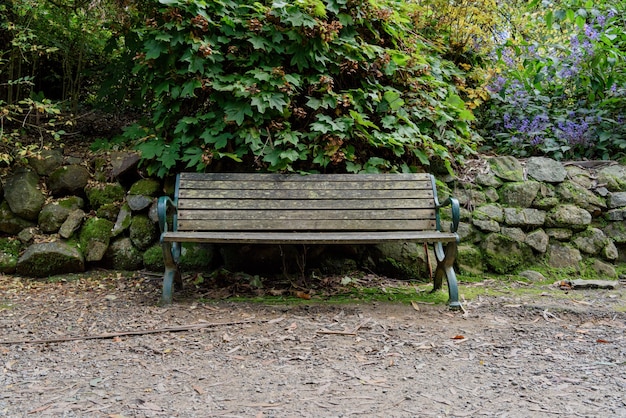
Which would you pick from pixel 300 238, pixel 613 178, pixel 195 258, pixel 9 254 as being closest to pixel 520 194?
pixel 613 178

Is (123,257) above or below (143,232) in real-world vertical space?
below

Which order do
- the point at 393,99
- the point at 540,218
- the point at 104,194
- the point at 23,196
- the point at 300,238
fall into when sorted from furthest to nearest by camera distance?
the point at 540,218
the point at 104,194
the point at 23,196
the point at 393,99
the point at 300,238

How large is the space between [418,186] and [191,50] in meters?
2.11

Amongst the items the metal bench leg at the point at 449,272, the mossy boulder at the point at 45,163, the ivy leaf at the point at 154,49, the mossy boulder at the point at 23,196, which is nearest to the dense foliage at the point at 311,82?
the ivy leaf at the point at 154,49

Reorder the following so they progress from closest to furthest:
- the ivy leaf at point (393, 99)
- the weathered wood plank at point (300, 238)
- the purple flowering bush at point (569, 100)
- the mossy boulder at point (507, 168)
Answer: the weathered wood plank at point (300, 238), the ivy leaf at point (393, 99), the mossy boulder at point (507, 168), the purple flowering bush at point (569, 100)

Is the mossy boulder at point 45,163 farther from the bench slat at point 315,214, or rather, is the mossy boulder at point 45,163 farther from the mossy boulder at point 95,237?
the bench slat at point 315,214

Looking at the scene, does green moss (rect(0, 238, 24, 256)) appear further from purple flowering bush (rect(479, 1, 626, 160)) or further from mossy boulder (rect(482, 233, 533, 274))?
purple flowering bush (rect(479, 1, 626, 160))

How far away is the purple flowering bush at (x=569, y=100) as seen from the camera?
18.0 ft

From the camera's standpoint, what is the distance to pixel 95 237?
4.56m

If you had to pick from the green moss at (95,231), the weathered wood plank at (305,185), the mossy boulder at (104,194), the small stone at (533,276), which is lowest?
the small stone at (533,276)

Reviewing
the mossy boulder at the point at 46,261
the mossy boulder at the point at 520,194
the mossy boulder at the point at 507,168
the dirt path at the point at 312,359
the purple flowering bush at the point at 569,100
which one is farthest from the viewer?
the purple flowering bush at the point at 569,100

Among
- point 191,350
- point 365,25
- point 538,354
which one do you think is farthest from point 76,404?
point 365,25

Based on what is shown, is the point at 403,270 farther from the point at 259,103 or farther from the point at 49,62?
the point at 49,62

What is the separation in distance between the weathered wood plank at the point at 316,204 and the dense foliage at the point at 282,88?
32cm
